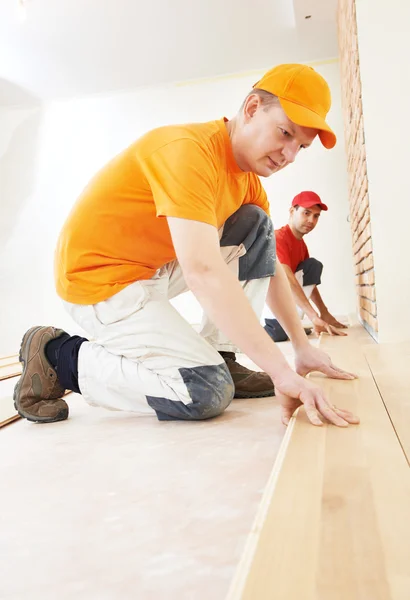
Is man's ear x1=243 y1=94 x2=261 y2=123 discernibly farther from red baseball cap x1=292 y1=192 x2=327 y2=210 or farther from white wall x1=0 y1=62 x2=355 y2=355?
white wall x1=0 y1=62 x2=355 y2=355

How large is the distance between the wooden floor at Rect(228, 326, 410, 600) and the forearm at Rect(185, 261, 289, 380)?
0.19m

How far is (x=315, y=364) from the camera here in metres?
1.81

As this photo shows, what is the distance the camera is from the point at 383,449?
3.40ft

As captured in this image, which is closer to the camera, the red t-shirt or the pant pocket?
the pant pocket

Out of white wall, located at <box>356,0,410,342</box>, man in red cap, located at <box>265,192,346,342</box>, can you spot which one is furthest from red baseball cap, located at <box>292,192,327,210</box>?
white wall, located at <box>356,0,410,342</box>

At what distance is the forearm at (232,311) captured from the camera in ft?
4.33

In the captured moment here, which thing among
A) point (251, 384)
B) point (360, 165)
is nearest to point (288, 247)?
point (360, 165)

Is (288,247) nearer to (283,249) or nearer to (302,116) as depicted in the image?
(283,249)

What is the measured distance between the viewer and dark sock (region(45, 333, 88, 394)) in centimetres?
180

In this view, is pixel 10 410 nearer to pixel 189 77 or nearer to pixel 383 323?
pixel 383 323

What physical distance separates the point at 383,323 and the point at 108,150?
4.69 m

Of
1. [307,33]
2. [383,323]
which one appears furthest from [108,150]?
[383,323]

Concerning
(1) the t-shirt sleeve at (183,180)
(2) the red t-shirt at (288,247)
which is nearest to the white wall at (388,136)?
(2) the red t-shirt at (288,247)

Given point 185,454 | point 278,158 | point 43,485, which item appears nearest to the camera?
point 43,485
